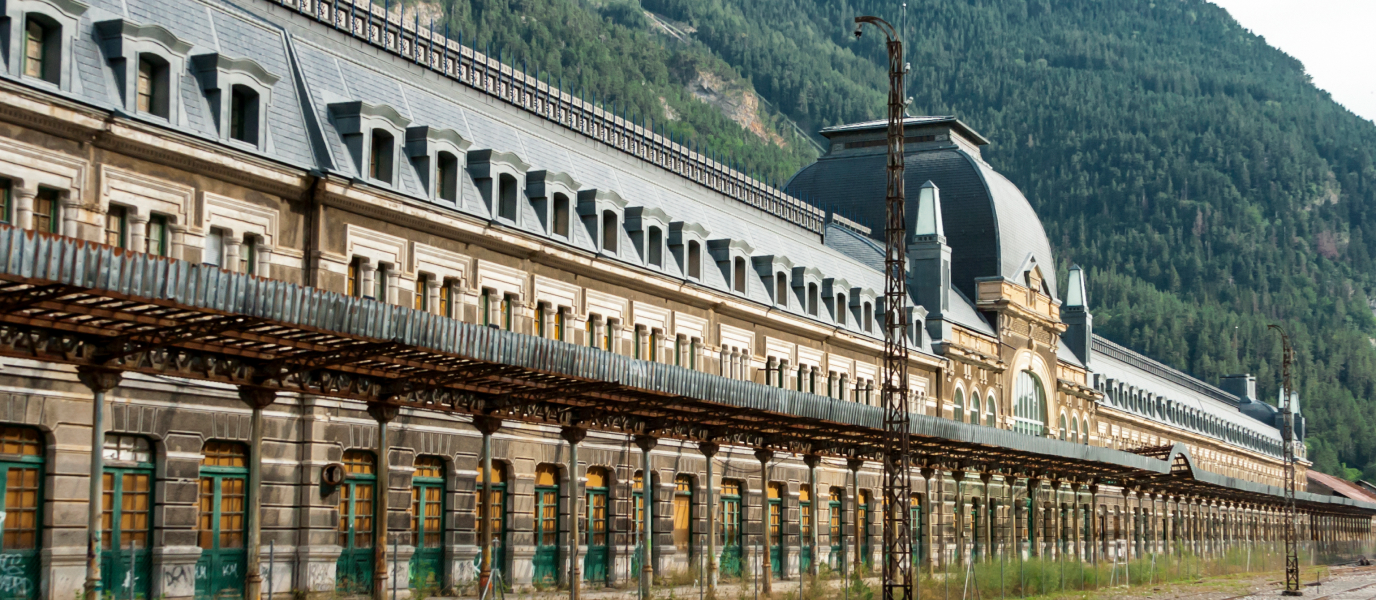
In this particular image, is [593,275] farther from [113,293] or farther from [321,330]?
[113,293]

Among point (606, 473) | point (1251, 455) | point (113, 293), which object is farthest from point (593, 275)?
point (1251, 455)

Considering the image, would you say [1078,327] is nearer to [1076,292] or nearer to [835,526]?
[1076,292]

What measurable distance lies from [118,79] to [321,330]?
934 cm

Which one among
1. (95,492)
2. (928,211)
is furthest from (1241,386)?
(95,492)

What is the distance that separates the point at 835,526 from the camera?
208ft

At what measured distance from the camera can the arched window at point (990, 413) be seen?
7731 cm

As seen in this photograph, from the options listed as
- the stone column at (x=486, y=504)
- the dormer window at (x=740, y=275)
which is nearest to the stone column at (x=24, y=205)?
the stone column at (x=486, y=504)

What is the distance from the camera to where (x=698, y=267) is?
52250mm

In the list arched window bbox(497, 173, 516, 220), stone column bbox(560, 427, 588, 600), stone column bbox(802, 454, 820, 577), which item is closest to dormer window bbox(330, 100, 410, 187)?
arched window bbox(497, 173, 516, 220)

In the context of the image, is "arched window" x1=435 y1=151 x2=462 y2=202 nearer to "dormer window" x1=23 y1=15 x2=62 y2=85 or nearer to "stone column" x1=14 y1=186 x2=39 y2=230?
"dormer window" x1=23 y1=15 x2=62 y2=85

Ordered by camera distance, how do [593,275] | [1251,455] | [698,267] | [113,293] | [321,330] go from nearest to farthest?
[113,293] → [321,330] → [593,275] → [698,267] → [1251,455]

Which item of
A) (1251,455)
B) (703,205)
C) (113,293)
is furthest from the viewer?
(1251,455)

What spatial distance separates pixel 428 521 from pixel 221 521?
7249 millimetres

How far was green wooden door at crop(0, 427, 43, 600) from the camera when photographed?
1118 inches
